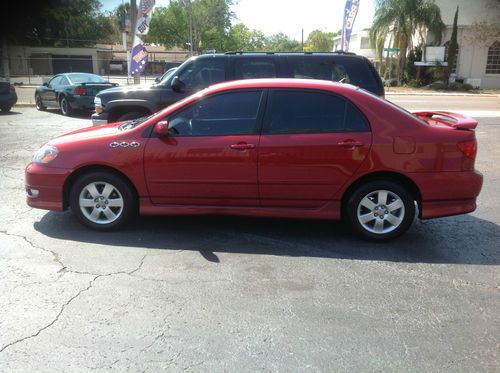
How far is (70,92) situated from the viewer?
1527 centimetres

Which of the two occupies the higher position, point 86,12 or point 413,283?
point 86,12

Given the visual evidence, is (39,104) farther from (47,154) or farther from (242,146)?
(242,146)

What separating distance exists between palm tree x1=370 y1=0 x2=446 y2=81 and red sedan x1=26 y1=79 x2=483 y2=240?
33085 mm

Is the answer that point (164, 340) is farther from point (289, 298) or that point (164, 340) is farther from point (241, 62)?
point (241, 62)

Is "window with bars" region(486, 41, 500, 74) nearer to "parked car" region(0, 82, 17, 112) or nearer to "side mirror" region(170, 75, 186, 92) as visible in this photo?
"parked car" region(0, 82, 17, 112)

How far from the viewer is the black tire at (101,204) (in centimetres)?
495

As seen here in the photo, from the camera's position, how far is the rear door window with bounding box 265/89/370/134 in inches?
187

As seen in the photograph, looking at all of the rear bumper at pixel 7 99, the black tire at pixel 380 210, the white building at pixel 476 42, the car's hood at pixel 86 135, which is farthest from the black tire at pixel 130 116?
the white building at pixel 476 42

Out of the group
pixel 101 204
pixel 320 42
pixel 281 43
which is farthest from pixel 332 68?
pixel 281 43

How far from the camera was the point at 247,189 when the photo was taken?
4.83 metres

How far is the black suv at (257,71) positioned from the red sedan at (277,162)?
11.1 ft

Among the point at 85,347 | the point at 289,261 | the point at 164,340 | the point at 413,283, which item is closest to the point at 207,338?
the point at 164,340

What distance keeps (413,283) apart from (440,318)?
0.56 meters

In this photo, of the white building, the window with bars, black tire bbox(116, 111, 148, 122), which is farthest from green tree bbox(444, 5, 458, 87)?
black tire bbox(116, 111, 148, 122)
